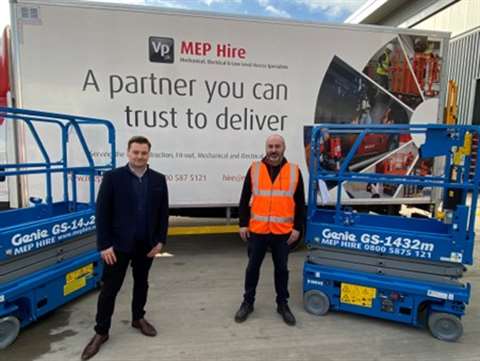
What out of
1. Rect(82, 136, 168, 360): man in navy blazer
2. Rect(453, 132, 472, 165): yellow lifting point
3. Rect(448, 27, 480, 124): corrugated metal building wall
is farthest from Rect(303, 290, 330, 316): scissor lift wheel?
Rect(448, 27, 480, 124): corrugated metal building wall

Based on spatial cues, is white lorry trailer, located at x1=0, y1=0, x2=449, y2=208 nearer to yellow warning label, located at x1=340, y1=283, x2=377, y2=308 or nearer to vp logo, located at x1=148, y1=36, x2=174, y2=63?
vp logo, located at x1=148, y1=36, x2=174, y2=63

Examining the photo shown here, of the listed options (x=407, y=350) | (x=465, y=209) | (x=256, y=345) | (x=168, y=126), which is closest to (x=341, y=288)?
(x=407, y=350)

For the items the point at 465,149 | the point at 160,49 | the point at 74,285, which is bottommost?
the point at 74,285

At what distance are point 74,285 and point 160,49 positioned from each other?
2.88 m

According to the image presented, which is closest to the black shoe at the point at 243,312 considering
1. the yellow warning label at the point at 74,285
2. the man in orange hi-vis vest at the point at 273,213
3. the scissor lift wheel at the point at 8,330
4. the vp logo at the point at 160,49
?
the man in orange hi-vis vest at the point at 273,213

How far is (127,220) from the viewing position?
2533mm

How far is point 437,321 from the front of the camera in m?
2.89

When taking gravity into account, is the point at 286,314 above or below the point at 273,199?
below

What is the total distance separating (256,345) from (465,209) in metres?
2.04

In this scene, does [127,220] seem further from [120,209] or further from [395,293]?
[395,293]

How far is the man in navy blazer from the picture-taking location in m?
2.49

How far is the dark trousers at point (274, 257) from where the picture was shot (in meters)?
3.04

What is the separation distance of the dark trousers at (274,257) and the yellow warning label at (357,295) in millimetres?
548

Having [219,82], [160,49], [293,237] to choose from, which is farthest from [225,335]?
[160,49]
